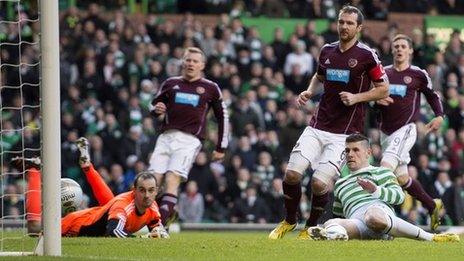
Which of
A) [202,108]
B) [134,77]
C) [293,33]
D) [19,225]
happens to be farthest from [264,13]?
[202,108]

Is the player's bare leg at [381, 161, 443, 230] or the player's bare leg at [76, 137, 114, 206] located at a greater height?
the player's bare leg at [76, 137, 114, 206]

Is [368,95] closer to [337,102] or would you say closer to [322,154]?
[337,102]

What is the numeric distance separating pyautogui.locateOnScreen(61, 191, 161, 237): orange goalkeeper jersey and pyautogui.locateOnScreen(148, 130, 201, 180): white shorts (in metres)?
2.34

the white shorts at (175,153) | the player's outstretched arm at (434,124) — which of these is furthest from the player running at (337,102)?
the white shorts at (175,153)

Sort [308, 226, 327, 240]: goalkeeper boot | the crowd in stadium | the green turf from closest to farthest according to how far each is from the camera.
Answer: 1. the green turf
2. [308, 226, 327, 240]: goalkeeper boot
3. the crowd in stadium

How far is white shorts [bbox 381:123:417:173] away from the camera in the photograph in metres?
17.8

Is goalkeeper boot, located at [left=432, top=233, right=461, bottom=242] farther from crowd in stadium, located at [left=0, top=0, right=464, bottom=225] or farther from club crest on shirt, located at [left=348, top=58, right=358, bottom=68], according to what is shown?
crowd in stadium, located at [left=0, top=0, right=464, bottom=225]

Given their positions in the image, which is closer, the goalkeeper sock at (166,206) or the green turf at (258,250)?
the green turf at (258,250)

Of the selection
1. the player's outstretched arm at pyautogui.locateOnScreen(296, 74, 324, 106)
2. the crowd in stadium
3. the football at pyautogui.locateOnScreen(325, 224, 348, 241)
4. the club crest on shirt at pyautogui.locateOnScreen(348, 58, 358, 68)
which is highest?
the club crest on shirt at pyautogui.locateOnScreen(348, 58, 358, 68)

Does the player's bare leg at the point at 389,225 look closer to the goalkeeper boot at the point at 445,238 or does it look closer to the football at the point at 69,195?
the goalkeeper boot at the point at 445,238

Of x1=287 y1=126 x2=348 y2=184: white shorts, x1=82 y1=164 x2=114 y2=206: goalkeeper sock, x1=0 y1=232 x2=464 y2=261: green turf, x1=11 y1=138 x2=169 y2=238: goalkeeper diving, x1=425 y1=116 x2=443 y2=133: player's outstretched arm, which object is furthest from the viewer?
x1=425 y1=116 x2=443 y2=133: player's outstretched arm

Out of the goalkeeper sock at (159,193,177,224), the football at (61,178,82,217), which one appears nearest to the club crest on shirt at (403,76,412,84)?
the goalkeeper sock at (159,193,177,224)

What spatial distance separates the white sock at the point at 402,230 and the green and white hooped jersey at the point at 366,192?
22cm

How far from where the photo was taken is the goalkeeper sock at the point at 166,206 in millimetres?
17844
